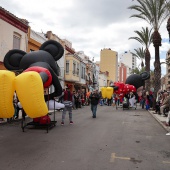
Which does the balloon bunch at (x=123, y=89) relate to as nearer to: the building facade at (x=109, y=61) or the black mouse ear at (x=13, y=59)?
the black mouse ear at (x=13, y=59)

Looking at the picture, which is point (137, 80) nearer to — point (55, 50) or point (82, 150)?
point (55, 50)

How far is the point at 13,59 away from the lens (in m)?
9.86

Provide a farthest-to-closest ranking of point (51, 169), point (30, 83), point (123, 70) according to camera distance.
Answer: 1. point (123, 70)
2. point (30, 83)
3. point (51, 169)

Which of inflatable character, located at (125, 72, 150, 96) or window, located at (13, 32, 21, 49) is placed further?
inflatable character, located at (125, 72, 150, 96)

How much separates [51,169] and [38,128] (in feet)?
15.8

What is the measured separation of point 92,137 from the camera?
759 centimetres

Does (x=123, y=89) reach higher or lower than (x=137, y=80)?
lower

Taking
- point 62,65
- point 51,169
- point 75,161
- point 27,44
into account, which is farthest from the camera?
point 62,65

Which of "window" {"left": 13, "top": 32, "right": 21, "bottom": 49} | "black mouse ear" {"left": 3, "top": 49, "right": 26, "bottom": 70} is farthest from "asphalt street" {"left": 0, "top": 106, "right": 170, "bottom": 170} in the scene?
"window" {"left": 13, "top": 32, "right": 21, "bottom": 49}

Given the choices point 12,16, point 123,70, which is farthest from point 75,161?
point 123,70

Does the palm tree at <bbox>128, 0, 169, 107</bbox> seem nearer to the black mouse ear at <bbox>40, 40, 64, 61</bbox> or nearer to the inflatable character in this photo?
the inflatable character

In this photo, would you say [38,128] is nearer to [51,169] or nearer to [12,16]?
[51,169]

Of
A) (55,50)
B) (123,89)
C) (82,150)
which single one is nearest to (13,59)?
(55,50)

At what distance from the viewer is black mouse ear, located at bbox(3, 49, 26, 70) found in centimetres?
986
